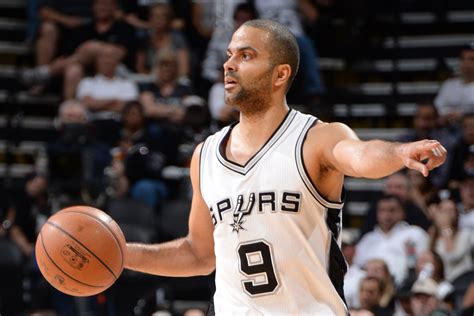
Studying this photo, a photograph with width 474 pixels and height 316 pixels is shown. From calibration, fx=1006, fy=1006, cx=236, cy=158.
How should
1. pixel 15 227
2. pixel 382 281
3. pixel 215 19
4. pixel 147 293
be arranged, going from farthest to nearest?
pixel 215 19 < pixel 15 227 < pixel 147 293 < pixel 382 281

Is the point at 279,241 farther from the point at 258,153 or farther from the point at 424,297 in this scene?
the point at 424,297

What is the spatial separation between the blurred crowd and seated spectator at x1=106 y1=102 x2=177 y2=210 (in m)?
0.01

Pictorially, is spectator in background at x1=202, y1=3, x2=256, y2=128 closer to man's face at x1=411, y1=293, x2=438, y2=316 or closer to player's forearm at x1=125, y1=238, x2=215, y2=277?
man's face at x1=411, y1=293, x2=438, y2=316

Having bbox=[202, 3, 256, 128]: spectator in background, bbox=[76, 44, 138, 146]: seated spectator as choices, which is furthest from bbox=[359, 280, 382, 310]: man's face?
bbox=[76, 44, 138, 146]: seated spectator

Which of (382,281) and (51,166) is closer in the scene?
(382,281)

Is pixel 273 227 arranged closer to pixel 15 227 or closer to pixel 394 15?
pixel 15 227

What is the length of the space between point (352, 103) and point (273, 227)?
8.63 m

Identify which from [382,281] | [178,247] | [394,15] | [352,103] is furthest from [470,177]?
[178,247]

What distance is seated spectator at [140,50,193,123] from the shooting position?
11.4m

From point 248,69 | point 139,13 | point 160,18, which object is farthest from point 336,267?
point 139,13

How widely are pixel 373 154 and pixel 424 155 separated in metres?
0.36

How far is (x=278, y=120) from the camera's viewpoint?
4660mm

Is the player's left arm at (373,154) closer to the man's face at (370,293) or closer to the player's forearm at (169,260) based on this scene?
the player's forearm at (169,260)

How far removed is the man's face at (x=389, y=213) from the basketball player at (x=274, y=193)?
533 centimetres
